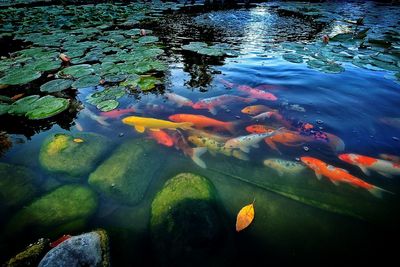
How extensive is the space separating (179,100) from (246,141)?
151 centimetres

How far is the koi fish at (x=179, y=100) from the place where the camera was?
379 centimetres

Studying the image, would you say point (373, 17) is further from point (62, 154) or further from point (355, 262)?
point (62, 154)

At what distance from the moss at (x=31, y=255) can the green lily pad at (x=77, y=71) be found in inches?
131

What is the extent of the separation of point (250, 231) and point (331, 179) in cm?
109

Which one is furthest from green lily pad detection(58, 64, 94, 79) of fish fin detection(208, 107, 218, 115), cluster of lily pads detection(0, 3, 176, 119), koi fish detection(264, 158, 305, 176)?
koi fish detection(264, 158, 305, 176)

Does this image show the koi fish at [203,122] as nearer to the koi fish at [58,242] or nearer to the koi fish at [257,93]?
the koi fish at [257,93]

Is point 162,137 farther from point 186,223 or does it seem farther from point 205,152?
point 186,223

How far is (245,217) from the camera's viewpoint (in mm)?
2006

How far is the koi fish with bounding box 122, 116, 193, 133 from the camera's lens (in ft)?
10.3

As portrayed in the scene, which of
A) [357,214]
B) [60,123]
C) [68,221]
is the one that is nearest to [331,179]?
[357,214]

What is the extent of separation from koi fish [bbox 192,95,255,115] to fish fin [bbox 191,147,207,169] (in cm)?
89

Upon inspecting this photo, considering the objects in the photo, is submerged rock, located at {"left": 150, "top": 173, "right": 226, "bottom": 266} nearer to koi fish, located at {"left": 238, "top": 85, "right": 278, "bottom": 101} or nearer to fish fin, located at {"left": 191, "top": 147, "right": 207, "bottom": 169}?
fish fin, located at {"left": 191, "top": 147, "right": 207, "bottom": 169}

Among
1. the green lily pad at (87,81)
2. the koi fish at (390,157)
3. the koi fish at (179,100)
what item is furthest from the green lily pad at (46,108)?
the koi fish at (390,157)

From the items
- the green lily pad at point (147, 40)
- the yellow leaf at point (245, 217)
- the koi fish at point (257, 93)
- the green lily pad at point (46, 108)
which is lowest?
the yellow leaf at point (245, 217)
